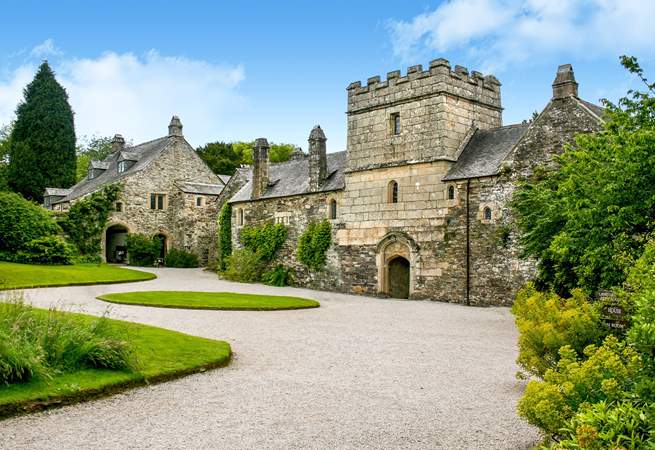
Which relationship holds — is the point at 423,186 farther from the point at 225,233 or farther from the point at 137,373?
the point at 137,373

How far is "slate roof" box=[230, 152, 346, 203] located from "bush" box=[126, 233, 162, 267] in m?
9.05

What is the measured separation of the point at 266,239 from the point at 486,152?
14099mm

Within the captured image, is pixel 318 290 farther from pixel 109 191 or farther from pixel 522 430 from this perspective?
pixel 522 430

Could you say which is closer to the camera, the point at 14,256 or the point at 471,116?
the point at 471,116

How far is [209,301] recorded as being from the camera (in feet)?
72.0

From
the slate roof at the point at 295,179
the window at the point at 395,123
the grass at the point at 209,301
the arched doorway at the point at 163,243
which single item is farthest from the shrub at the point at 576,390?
the arched doorway at the point at 163,243

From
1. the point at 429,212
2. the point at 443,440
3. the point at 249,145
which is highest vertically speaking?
the point at 249,145

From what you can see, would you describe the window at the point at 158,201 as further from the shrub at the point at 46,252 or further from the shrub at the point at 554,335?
the shrub at the point at 554,335

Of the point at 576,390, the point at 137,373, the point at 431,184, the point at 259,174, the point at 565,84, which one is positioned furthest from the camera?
the point at 259,174

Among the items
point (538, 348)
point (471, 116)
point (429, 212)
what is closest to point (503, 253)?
point (429, 212)

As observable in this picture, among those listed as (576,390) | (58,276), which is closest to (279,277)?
(58,276)

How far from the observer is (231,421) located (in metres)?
8.38

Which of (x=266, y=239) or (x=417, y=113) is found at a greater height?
(x=417, y=113)

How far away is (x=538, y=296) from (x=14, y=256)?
3080 centimetres
